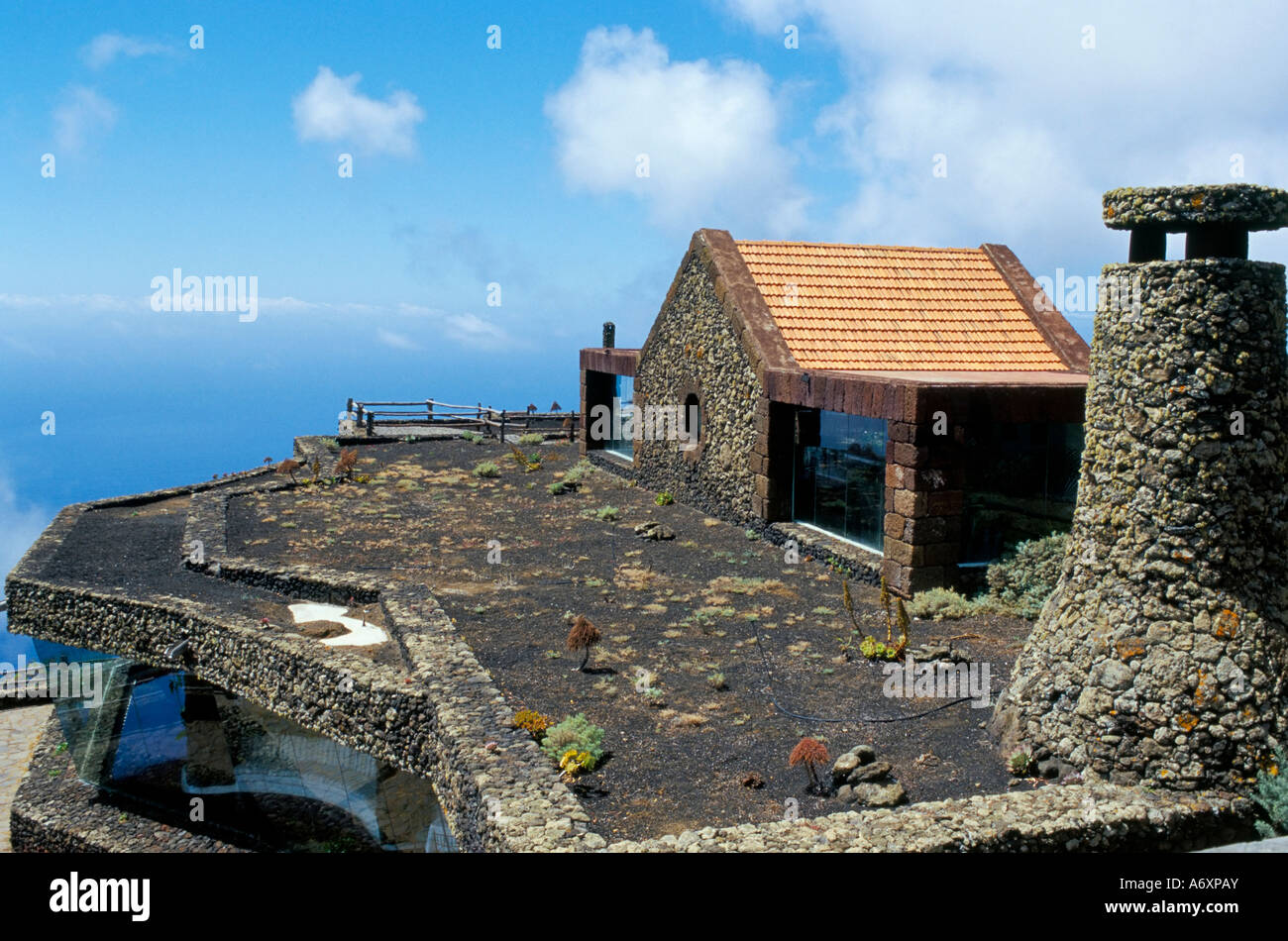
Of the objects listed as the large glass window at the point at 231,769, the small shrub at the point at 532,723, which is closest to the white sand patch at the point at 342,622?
the large glass window at the point at 231,769

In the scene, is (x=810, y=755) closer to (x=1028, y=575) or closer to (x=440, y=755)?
(x=440, y=755)

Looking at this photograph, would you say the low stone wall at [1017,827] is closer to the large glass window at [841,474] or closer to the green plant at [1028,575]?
the green plant at [1028,575]

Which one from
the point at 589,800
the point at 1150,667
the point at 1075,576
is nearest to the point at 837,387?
the point at 1075,576

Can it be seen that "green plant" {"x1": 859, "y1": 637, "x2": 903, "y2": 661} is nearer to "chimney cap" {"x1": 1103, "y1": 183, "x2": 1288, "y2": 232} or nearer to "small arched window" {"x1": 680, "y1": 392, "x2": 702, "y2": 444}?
"chimney cap" {"x1": 1103, "y1": 183, "x2": 1288, "y2": 232}

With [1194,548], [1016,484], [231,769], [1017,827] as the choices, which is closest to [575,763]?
[1017,827]

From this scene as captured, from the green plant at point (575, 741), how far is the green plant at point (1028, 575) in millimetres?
6136

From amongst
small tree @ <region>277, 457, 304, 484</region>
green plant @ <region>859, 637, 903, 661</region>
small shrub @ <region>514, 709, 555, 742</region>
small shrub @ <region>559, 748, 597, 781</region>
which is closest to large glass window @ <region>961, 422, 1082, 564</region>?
green plant @ <region>859, 637, 903, 661</region>

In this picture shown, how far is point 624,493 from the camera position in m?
21.3

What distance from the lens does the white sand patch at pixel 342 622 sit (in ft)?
38.4

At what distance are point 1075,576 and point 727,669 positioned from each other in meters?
3.83

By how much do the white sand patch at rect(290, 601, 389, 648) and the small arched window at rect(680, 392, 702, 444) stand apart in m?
8.30

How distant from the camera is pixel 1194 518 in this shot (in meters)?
7.36

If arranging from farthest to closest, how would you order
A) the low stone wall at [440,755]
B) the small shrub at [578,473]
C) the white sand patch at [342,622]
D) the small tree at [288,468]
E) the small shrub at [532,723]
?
the small tree at [288,468], the small shrub at [578,473], the white sand patch at [342,622], the small shrub at [532,723], the low stone wall at [440,755]
